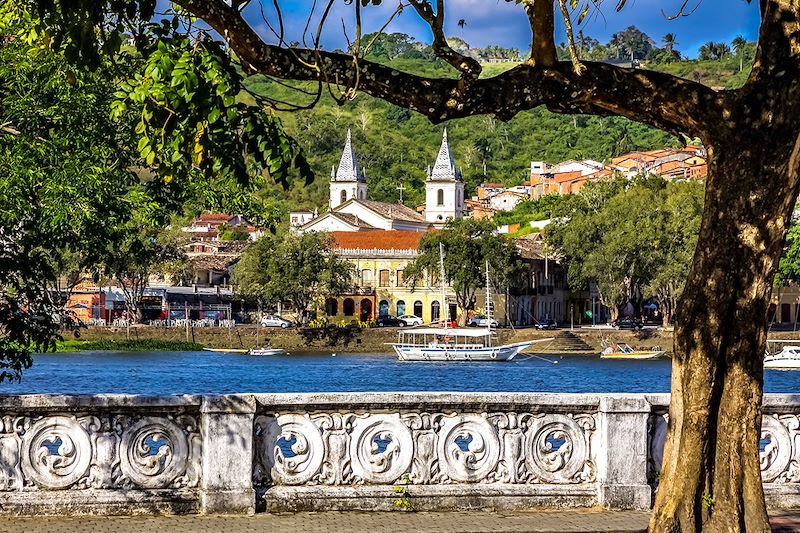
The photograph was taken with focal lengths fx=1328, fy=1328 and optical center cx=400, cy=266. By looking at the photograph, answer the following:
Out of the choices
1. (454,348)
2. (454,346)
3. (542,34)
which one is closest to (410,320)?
(454,346)

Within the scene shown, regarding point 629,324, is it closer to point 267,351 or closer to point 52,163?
point 267,351

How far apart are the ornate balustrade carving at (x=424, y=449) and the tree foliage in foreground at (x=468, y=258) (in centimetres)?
8598

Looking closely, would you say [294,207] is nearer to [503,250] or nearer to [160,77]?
[503,250]

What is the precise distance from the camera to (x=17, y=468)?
959cm

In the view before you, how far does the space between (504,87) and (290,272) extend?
83693 millimetres

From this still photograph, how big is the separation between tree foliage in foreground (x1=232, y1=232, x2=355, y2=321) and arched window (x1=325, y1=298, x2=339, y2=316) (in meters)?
7.92

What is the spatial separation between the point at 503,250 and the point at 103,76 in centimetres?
8425

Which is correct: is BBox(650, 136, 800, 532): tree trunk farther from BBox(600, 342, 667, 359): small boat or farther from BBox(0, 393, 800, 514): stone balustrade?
BBox(600, 342, 667, 359): small boat

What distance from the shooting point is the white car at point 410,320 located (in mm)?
103812

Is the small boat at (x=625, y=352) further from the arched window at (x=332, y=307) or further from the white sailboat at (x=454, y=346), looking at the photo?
the arched window at (x=332, y=307)

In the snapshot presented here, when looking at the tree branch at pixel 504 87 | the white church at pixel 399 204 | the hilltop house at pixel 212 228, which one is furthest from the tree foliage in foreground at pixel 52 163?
the hilltop house at pixel 212 228

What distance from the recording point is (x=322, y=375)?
217 ft

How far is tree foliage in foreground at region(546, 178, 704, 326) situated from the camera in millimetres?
85812

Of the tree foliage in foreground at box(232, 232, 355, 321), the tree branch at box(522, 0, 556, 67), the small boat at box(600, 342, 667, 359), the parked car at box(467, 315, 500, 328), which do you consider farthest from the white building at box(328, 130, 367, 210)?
the tree branch at box(522, 0, 556, 67)
